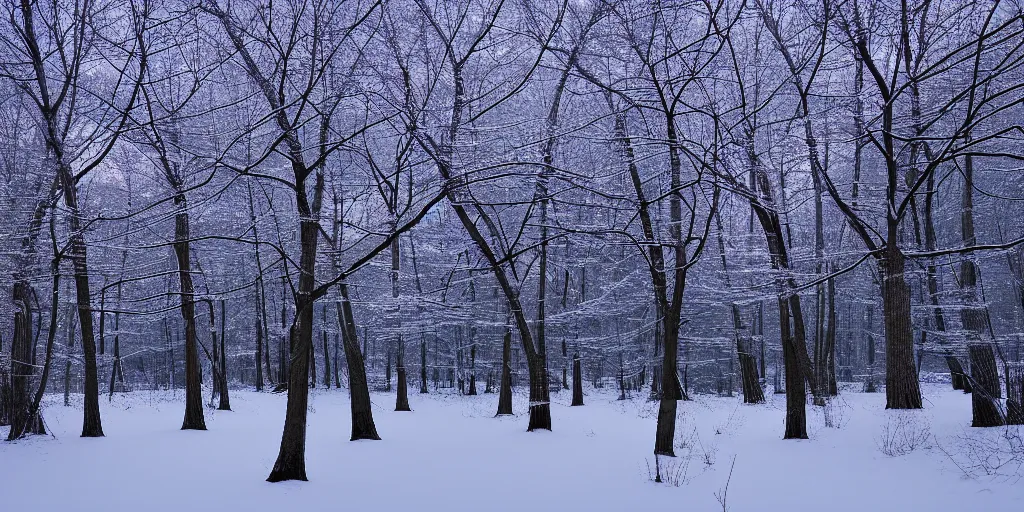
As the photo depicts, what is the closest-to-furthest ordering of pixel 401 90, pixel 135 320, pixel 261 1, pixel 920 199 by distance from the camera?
pixel 261 1
pixel 401 90
pixel 920 199
pixel 135 320

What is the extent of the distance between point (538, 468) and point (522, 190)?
490 cm

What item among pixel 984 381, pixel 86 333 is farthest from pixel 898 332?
pixel 86 333

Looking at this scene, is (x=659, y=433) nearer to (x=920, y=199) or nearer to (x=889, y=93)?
(x=889, y=93)

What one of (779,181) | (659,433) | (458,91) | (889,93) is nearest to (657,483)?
(659,433)

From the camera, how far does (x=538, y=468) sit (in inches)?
335

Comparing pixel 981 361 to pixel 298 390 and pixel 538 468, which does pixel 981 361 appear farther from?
pixel 298 390

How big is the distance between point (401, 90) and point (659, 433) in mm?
6084

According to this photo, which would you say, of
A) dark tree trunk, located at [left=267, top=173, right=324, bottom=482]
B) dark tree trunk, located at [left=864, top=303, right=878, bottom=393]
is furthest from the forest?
dark tree trunk, located at [left=864, top=303, right=878, bottom=393]

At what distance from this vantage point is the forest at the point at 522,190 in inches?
278

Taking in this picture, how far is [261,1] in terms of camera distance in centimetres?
797

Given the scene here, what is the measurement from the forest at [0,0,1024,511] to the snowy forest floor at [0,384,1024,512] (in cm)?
8

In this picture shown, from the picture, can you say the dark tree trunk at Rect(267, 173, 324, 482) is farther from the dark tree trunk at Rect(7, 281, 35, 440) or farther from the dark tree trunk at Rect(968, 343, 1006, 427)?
the dark tree trunk at Rect(968, 343, 1006, 427)

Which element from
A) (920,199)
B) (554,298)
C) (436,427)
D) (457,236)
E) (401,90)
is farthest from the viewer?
(554,298)

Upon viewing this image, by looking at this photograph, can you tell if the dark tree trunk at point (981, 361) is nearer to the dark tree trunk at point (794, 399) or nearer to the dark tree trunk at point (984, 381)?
the dark tree trunk at point (984, 381)
